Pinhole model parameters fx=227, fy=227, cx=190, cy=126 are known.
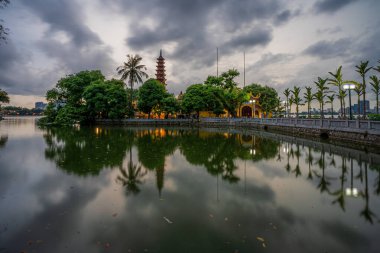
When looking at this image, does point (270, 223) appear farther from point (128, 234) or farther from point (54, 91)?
point (54, 91)

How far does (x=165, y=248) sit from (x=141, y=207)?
1.95m

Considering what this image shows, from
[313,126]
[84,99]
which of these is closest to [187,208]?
[313,126]

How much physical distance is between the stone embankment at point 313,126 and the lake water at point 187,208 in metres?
6.93

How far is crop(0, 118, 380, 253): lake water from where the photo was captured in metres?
4.17

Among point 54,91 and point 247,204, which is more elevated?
point 54,91

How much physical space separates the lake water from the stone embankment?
273 inches

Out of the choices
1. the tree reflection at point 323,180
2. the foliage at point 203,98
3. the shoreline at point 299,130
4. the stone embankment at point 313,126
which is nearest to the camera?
the tree reflection at point 323,180

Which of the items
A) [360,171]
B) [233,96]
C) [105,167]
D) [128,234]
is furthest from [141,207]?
[233,96]

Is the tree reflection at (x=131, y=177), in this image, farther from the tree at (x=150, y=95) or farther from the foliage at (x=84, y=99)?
the tree at (x=150, y=95)

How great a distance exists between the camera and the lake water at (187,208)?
417 cm

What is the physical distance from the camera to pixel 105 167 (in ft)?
33.0

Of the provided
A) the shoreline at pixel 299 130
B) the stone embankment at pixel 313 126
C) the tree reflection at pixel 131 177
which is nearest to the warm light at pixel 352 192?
the tree reflection at pixel 131 177

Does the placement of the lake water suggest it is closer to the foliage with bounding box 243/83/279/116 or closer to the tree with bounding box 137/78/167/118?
the tree with bounding box 137/78/167/118

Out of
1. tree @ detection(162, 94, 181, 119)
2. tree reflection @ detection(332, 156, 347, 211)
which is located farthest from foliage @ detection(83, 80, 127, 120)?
tree reflection @ detection(332, 156, 347, 211)
